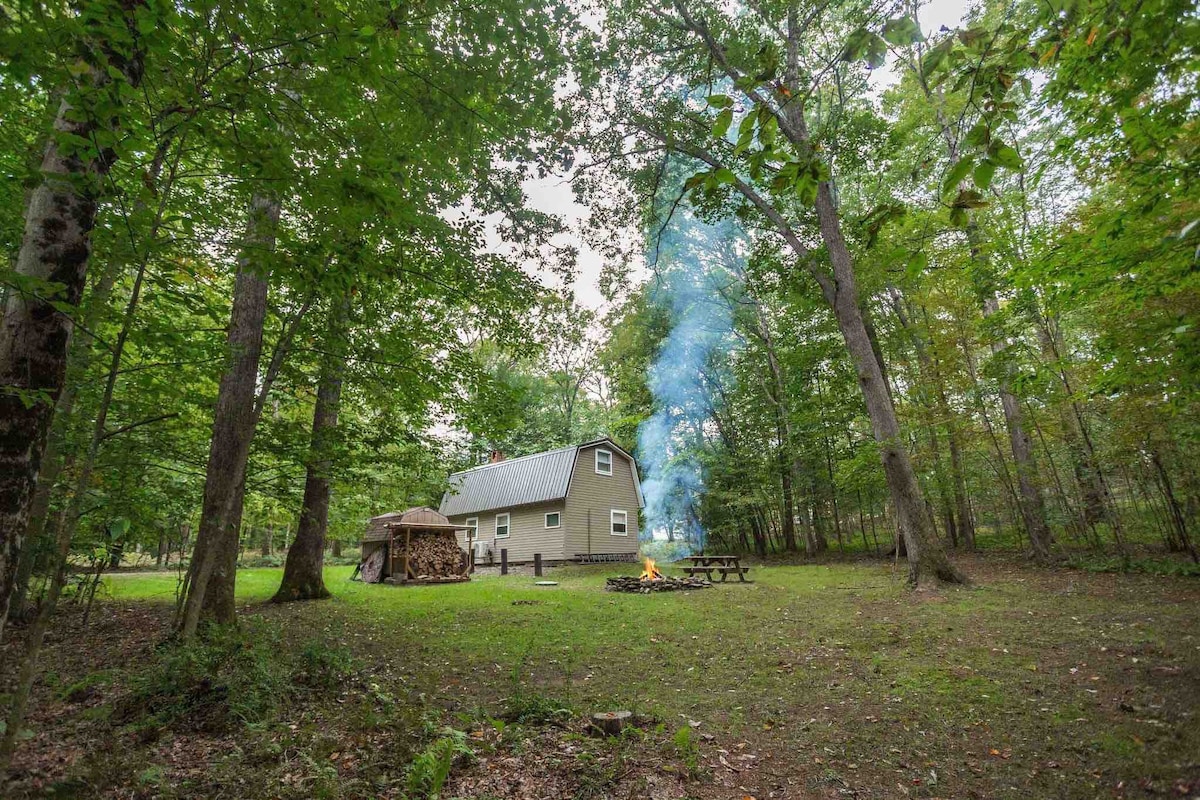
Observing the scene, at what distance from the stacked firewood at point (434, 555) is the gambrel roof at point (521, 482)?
2.96 meters

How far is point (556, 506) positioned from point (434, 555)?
5598mm

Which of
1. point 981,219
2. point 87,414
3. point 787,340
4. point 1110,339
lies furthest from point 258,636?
point 787,340

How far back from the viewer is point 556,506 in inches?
789

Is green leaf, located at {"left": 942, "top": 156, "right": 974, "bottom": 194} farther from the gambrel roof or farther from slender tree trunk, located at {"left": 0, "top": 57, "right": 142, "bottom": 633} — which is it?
the gambrel roof

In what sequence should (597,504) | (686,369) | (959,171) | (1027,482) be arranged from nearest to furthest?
(959,171)
(1027,482)
(597,504)
(686,369)

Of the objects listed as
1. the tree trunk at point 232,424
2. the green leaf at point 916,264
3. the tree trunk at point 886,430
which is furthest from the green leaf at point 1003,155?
the tree trunk at point 886,430

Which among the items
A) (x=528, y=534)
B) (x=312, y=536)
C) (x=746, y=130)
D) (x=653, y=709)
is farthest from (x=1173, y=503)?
(x=528, y=534)

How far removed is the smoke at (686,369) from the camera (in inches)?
856

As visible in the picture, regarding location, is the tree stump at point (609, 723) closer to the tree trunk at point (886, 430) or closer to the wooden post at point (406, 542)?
the tree trunk at point (886, 430)

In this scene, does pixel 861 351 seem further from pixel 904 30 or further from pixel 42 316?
pixel 42 316

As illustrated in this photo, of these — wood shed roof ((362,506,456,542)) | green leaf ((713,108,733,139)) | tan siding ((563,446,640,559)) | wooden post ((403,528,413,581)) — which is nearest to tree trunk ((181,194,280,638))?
green leaf ((713,108,733,139))

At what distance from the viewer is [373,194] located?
117 inches

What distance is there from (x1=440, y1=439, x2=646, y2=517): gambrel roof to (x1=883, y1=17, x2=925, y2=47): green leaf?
18.2 meters

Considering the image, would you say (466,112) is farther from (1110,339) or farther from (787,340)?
(787,340)
